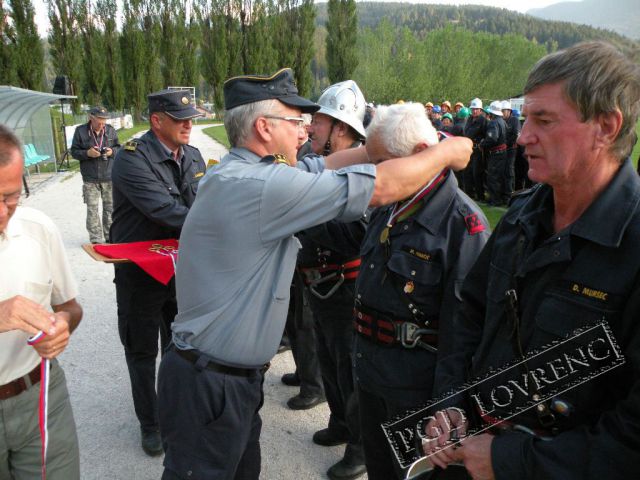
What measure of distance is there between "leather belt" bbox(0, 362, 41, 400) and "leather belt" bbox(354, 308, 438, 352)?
56.9 inches

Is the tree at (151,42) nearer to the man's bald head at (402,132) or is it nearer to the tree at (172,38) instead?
the tree at (172,38)

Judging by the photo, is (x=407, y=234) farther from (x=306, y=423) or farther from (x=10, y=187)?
(x=306, y=423)

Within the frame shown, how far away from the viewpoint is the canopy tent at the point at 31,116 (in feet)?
41.4

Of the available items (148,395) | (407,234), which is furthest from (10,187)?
(148,395)

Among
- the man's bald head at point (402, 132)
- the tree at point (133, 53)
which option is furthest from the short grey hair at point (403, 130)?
the tree at point (133, 53)

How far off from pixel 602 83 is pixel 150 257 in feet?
8.87

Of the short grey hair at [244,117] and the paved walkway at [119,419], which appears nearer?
the short grey hair at [244,117]

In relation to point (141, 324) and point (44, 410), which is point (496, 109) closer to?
point (141, 324)

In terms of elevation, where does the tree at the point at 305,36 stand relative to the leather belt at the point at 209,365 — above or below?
above

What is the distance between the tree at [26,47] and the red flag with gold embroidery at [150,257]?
23.7m

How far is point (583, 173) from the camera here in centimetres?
150

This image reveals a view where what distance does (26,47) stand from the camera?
885 inches

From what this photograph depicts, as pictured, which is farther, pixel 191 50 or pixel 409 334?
pixel 191 50

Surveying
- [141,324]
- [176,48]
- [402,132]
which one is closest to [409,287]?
[402,132]
